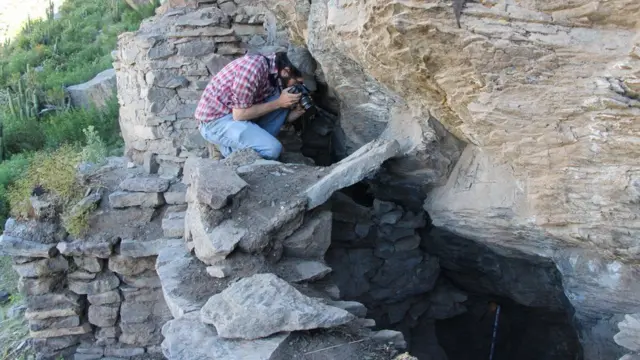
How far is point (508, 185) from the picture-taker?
14.3 ft

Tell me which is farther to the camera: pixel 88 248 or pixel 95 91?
pixel 95 91

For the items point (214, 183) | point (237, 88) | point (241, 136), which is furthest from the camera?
point (241, 136)

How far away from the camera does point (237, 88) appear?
502 centimetres

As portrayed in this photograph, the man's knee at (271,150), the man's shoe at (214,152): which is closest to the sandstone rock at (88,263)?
the man's shoe at (214,152)

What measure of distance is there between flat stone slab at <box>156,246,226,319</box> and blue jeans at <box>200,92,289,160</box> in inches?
A: 38.7

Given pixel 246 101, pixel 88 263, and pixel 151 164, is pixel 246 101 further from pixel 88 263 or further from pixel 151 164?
pixel 88 263

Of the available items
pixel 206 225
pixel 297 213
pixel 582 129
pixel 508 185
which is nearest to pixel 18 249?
pixel 206 225

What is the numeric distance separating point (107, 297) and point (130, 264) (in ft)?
1.19

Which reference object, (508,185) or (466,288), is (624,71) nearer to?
(508,185)

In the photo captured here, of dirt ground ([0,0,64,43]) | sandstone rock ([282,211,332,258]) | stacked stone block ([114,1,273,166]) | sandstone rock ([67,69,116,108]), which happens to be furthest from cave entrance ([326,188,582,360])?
dirt ground ([0,0,64,43])

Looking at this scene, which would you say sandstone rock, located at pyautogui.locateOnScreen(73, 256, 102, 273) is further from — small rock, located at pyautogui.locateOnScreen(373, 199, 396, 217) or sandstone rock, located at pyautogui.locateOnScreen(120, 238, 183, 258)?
small rock, located at pyautogui.locateOnScreen(373, 199, 396, 217)

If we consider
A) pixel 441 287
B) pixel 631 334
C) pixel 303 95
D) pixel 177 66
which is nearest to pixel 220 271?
pixel 303 95

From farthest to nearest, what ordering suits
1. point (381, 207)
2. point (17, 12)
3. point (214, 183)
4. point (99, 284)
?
point (17, 12) < point (381, 207) < point (99, 284) < point (214, 183)

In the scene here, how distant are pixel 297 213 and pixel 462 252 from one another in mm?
2125
